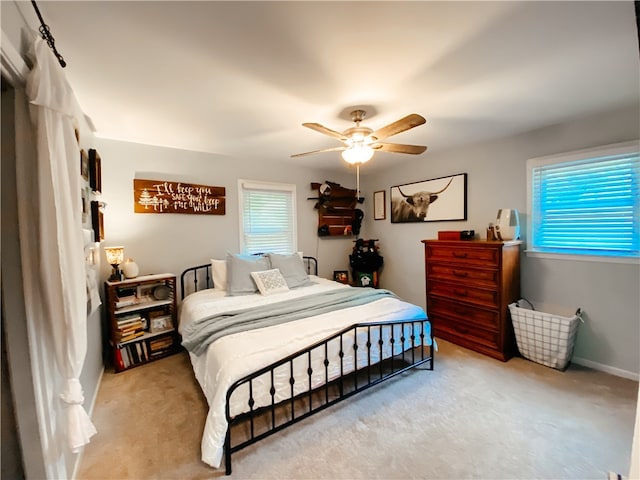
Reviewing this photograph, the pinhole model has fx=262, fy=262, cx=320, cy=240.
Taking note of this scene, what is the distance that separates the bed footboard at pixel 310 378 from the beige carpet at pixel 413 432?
109mm

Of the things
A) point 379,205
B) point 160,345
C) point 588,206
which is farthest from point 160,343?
point 588,206

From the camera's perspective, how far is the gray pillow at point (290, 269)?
3318 millimetres

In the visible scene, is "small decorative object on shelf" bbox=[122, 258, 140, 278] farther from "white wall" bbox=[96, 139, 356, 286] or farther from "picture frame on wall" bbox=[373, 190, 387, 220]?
"picture frame on wall" bbox=[373, 190, 387, 220]

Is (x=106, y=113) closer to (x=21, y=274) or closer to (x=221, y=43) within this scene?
(x=221, y=43)

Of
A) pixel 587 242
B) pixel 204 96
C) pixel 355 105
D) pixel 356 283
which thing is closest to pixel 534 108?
pixel 587 242

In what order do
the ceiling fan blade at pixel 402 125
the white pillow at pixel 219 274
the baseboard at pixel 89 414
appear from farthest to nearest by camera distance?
the white pillow at pixel 219 274 → the ceiling fan blade at pixel 402 125 → the baseboard at pixel 89 414

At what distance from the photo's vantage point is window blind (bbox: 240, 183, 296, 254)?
12.5 ft

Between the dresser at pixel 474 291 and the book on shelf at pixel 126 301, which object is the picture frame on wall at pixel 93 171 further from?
the dresser at pixel 474 291

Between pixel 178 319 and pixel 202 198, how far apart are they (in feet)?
4.96

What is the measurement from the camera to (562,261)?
8.93ft

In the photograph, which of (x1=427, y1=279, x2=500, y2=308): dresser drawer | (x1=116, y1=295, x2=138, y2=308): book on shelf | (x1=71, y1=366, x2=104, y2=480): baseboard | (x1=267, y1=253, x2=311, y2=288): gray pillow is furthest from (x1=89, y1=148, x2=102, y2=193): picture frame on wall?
(x1=427, y1=279, x2=500, y2=308): dresser drawer

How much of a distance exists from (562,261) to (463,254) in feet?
2.99

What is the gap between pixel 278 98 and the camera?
2.04 metres

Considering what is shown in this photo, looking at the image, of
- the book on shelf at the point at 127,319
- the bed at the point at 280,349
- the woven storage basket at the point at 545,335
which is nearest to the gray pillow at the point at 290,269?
the bed at the point at 280,349
